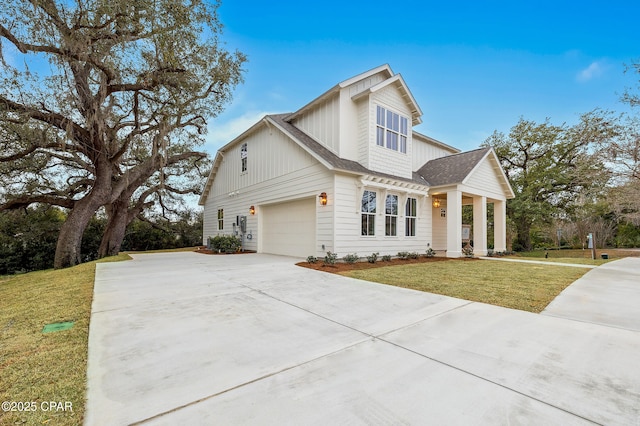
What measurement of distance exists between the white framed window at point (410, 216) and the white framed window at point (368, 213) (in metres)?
1.82

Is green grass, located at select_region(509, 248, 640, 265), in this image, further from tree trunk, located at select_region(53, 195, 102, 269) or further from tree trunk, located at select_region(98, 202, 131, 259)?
tree trunk, located at select_region(98, 202, 131, 259)

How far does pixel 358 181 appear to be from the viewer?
30.9ft

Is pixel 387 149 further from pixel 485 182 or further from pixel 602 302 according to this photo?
pixel 602 302

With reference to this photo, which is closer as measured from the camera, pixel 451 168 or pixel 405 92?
pixel 405 92

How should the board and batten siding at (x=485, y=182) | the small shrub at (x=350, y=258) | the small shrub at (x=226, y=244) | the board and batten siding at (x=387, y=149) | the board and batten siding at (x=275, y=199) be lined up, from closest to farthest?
the small shrub at (x=350, y=258), the board and batten siding at (x=275, y=199), the board and batten siding at (x=387, y=149), the board and batten siding at (x=485, y=182), the small shrub at (x=226, y=244)

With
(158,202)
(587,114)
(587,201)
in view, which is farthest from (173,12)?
(587,201)

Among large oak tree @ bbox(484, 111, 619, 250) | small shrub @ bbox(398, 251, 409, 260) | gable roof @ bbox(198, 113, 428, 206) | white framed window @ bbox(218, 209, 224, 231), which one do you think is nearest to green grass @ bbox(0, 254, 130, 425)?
gable roof @ bbox(198, 113, 428, 206)

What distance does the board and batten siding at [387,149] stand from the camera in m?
10.1

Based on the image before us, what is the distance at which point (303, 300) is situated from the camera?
4457 mm

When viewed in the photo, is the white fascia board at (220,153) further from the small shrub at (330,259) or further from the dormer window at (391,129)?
the small shrub at (330,259)

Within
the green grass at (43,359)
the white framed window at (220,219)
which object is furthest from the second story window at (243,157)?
the green grass at (43,359)

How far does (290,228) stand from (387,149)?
4962 millimetres

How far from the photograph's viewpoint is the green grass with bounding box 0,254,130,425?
1.70 m

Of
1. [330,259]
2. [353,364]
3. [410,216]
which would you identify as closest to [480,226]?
[410,216]
